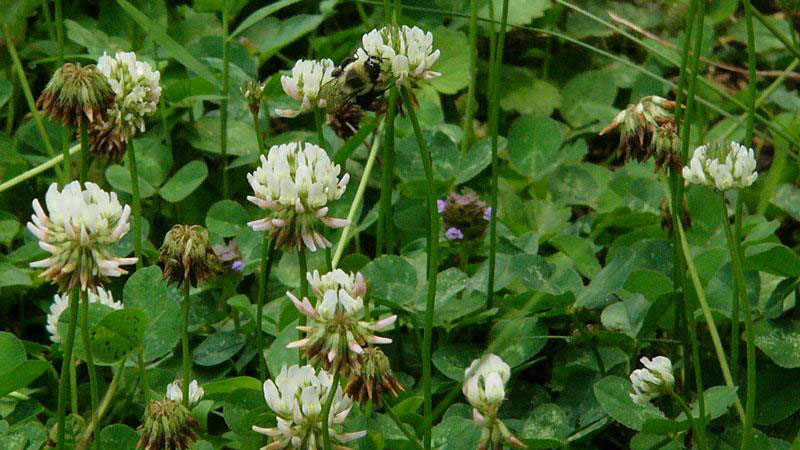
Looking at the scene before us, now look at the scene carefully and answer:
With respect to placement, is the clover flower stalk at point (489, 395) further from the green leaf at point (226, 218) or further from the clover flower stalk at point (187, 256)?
the green leaf at point (226, 218)

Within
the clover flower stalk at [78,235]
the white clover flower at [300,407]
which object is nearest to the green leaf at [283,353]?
the white clover flower at [300,407]

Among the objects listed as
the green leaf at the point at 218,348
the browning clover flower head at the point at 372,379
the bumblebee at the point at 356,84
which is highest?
the bumblebee at the point at 356,84

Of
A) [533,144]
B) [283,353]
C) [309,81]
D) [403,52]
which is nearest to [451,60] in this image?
[533,144]

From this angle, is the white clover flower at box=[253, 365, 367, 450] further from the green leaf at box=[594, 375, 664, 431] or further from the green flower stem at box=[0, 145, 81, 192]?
the green flower stem at box=[0, 145, 81, 192]

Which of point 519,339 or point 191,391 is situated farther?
point 519,339

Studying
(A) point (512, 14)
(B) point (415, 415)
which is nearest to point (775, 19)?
(A) point (512, 14)

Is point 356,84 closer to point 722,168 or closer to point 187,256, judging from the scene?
point 187,256

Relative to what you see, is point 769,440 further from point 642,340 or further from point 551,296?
point 551,296
